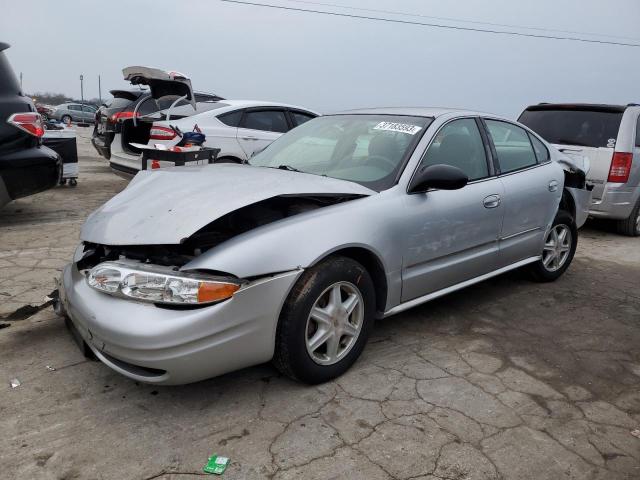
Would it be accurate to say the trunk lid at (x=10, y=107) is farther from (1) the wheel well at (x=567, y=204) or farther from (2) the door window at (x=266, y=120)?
(1) the wheel well at (x=567, y=204)

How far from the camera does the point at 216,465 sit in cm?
217

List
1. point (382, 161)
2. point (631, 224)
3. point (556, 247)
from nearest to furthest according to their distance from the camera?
point (382, 161) → point (556, 247) → point (631, 224)

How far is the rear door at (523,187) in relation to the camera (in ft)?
12.8

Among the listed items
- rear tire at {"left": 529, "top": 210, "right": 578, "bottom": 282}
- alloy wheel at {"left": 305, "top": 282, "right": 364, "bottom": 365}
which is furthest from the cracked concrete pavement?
rear tire at {"left": 529, "top": 210, "right": 578, "bottom": 282}

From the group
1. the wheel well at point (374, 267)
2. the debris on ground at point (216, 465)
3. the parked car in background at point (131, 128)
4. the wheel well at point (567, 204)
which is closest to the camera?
the debris on ground at point (216, 465)

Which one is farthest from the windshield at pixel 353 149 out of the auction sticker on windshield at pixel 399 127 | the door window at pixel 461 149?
the door window at pixel 461 149

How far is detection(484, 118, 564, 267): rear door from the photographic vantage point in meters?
3.91

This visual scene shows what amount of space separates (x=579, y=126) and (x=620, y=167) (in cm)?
77

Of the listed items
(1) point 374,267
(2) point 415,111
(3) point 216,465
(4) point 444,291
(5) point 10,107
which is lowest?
(3) point 216,465

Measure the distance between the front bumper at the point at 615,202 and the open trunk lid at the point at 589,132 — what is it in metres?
0.08

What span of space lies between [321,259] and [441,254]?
1031 mm

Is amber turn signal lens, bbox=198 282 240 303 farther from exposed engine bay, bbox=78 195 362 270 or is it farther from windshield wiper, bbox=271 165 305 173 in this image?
windshield wiper, bbox=271 165 305 173

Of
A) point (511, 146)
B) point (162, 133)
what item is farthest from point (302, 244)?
point (162, 133)

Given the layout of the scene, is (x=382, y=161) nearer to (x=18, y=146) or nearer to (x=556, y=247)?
(x=556, y=247)
